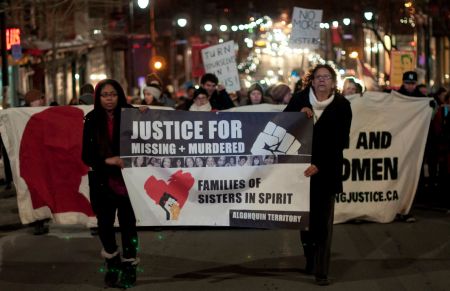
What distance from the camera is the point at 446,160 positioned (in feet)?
40.4

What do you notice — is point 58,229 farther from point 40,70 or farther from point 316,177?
point 40,70

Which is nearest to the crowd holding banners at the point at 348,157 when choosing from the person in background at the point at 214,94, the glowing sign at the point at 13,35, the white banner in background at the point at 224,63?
the person in background at the point at 214,94

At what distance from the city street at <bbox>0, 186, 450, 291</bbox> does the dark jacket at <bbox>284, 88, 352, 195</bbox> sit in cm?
83

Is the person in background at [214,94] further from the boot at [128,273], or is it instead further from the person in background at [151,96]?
the boot at [128,273]

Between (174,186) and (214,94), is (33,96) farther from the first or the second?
(174,186)

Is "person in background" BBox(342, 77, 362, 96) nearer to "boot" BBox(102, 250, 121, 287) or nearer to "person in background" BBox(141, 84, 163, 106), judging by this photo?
"person in background" BBox(141, 84, 163, 106)

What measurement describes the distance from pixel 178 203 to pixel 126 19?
41.5 meters

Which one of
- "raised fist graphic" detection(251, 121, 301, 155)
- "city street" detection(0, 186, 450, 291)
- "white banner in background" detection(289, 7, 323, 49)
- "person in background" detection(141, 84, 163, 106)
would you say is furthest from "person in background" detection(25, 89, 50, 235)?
"white banner in background" detection(289, 7, 323, 49)

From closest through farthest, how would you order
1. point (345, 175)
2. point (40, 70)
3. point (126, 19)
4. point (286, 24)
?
point (345, 175)
point (40, 70)
point (126, 19)
point (286, 24)

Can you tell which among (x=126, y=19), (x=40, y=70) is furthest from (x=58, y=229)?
(x=126, y=19)

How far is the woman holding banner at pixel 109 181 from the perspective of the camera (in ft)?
22.4

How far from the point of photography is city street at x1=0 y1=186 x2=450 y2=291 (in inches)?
277

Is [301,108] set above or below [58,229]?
Answer: above

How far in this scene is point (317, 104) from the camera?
6934 millimetres
